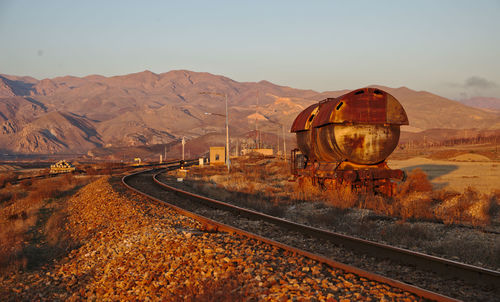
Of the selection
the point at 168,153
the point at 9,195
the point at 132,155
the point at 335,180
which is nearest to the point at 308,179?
the point at 335,180

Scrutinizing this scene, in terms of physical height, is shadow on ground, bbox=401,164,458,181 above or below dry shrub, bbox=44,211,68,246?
below

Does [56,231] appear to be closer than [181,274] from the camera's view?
No

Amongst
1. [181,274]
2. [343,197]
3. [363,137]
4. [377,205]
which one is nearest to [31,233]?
[181,274]

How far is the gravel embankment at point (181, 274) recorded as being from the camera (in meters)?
5.31

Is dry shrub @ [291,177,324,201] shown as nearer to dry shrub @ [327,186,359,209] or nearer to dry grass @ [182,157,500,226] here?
dry grass @ [182,157,500,226]

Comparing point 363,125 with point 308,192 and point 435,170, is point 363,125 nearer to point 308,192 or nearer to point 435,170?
point 308,192

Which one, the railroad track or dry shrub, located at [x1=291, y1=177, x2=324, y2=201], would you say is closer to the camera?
the railroad track

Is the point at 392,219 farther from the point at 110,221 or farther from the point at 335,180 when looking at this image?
the point at 110,221

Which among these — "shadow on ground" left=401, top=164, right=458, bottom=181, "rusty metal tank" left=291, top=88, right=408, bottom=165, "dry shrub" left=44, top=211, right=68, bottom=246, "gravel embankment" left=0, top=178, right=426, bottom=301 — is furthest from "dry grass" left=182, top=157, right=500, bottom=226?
"shadow on ground" left=401, top=164, right=458, bottom=181

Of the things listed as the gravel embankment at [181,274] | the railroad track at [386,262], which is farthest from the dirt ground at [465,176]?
the gravel embankment at [181,274]

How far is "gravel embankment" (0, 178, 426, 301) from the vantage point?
5309 millimetres

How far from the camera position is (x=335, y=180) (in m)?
15.5

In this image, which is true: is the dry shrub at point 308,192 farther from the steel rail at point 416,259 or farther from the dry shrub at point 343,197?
the steel rail at point 416,259

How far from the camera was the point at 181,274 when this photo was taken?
6.24 m
